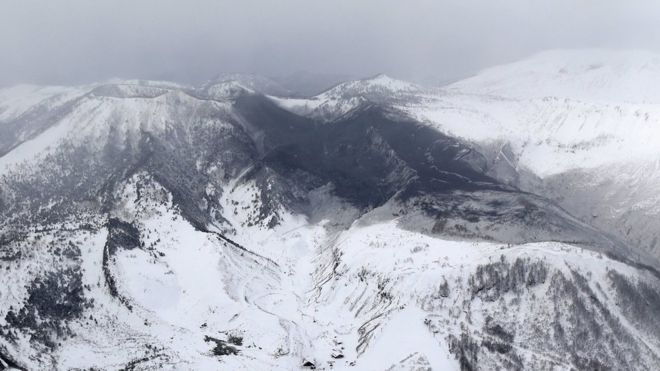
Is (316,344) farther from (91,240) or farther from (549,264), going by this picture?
(91,240)

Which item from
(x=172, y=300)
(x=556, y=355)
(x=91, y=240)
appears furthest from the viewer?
(x=91, y=240)

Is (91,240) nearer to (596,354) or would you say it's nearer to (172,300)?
(172,300)

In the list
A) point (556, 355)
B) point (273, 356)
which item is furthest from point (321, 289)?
point (556, 355)

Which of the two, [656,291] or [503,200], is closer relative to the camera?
[656,291]

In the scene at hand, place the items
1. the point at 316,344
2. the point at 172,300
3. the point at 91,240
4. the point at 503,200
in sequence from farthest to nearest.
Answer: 1. the point at 503,200
2. the point at 91,240
3. the point at 172,300
4. the point at 316,344

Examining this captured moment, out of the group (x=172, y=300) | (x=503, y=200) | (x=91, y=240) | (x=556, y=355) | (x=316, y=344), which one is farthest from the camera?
(x=503, y=200)

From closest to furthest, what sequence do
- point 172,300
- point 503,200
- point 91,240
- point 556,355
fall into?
1. point 556,355
2. point 172,300
3. point 91,240
4. point 503,200

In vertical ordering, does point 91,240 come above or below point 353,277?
above

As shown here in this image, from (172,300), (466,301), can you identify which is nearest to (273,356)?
(172,300)

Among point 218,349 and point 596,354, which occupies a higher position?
point 218,349

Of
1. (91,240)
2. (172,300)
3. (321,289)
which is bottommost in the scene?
(321,289)
